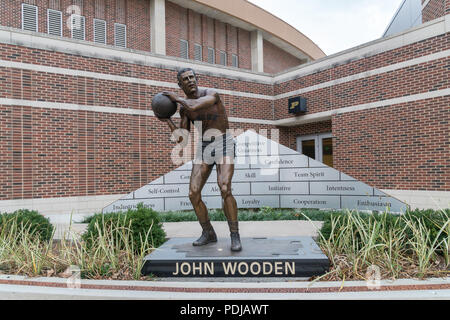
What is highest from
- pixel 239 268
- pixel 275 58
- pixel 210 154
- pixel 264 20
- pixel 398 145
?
pixel 264 20

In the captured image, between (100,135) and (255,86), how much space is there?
6575 mm

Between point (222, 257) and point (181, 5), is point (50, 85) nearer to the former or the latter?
point (222, 257)

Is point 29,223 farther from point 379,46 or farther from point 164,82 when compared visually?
point 379,46

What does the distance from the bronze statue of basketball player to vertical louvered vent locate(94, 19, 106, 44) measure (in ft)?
40.9

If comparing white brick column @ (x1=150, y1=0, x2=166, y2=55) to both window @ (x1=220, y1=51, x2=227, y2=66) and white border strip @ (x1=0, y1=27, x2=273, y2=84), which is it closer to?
window @ (x1=220, y1=51, x2=227, y2=66)

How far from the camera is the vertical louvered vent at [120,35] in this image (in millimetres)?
15297

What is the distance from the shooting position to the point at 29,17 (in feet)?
44.2

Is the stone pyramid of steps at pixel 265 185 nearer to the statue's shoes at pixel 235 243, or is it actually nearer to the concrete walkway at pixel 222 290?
the statue's shoes at pixel 235 243

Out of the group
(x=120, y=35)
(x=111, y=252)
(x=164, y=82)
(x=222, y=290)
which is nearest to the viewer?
(x=222, y=290)

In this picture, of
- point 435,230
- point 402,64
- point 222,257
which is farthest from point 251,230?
point 402,64

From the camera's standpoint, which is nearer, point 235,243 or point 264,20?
point 235,243

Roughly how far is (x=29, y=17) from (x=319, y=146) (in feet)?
43.2

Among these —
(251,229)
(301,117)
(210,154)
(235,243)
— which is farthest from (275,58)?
(235,243)

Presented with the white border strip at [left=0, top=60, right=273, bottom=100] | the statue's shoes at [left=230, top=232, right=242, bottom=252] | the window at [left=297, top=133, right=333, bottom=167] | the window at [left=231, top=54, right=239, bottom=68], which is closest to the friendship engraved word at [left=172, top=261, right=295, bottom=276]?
the statue's shoes at [left=230, top=232, right=242, bottom=252]
